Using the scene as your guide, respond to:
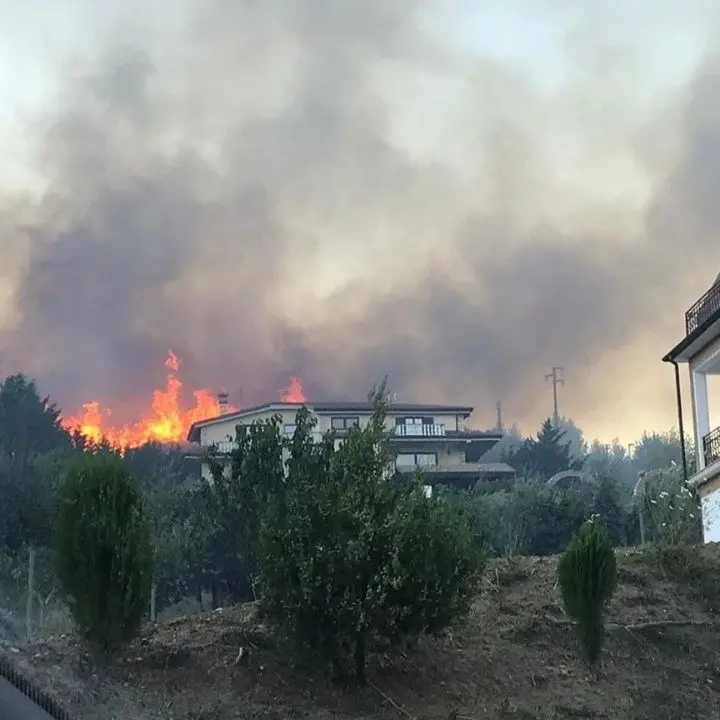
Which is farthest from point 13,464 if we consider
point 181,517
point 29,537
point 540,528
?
point 540,528

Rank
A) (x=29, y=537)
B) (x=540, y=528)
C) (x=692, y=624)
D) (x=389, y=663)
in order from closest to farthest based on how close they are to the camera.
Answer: (x=389, y=663) < (x=692, y=624) < (x=29, y=537) < (x=540, y=528)

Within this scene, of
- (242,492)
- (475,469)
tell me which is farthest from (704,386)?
(475,469)

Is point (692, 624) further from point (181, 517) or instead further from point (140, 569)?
point (181, 517)

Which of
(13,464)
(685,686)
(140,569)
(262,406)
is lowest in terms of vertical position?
(685,686)

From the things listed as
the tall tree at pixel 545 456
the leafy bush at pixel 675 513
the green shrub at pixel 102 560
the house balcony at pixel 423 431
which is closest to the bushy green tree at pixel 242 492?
the green shrub at pixel 102 560

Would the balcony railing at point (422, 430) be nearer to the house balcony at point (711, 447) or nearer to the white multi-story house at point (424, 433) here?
the white multi-story house at point (424, 433)

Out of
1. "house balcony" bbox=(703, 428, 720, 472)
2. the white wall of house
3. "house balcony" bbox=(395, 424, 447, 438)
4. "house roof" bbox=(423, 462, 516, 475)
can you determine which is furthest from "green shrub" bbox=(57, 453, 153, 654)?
"house balcony" bbox=(395, 424, 447, 438)

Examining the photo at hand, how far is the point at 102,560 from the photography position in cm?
1005

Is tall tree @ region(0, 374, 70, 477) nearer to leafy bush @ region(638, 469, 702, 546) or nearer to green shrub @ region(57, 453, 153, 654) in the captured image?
leafy bush @ region(638, 469, 702, 546)

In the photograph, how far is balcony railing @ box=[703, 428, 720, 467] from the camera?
79.4 ft

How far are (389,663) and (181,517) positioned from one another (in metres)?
12.8

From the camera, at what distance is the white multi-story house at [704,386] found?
23.5 meters

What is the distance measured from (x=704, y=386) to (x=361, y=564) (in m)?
18.1

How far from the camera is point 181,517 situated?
23.4 metres
